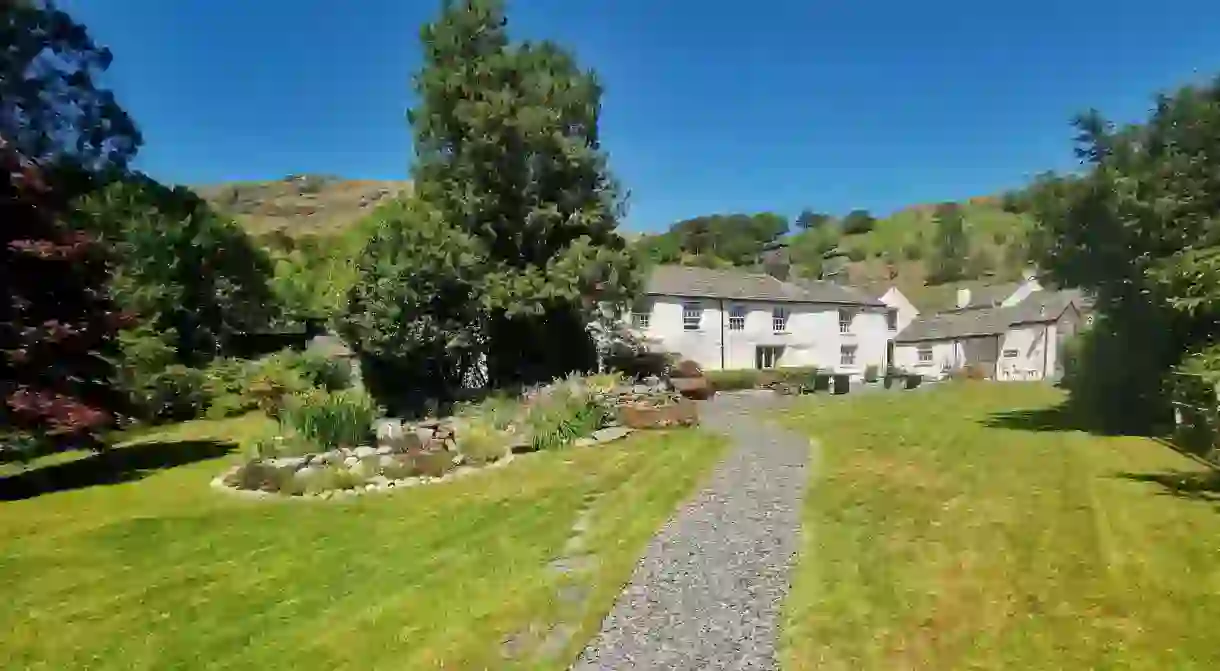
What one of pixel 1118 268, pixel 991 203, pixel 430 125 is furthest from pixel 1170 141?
pixel 991 203

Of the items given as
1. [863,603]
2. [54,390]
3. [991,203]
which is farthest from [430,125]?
[991,203]

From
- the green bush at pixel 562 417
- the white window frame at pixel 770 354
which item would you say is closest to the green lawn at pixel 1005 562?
the green bush at pixel 562 417

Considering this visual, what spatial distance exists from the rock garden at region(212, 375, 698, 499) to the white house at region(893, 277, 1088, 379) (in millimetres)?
35642

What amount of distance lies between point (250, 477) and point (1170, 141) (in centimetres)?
2230

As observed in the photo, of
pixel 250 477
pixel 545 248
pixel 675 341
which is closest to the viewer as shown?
pixel 250 477

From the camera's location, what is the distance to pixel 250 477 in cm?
1475

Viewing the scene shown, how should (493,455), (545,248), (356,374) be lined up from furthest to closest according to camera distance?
1. (356,374)
2. (545,248)
3. (493,455)

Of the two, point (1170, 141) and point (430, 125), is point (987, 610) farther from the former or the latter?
point (430, 125)

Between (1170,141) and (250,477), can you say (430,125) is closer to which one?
(250,477)

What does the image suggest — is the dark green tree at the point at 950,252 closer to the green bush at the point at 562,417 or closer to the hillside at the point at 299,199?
the hillside at the point at 299,199

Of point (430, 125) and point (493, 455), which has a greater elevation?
point (430, 125)

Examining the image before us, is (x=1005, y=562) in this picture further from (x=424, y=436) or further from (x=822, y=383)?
(x=822, y=383)

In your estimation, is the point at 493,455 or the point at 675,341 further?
the point at 675,341

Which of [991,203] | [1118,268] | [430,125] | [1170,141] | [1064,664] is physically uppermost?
[991,203]
